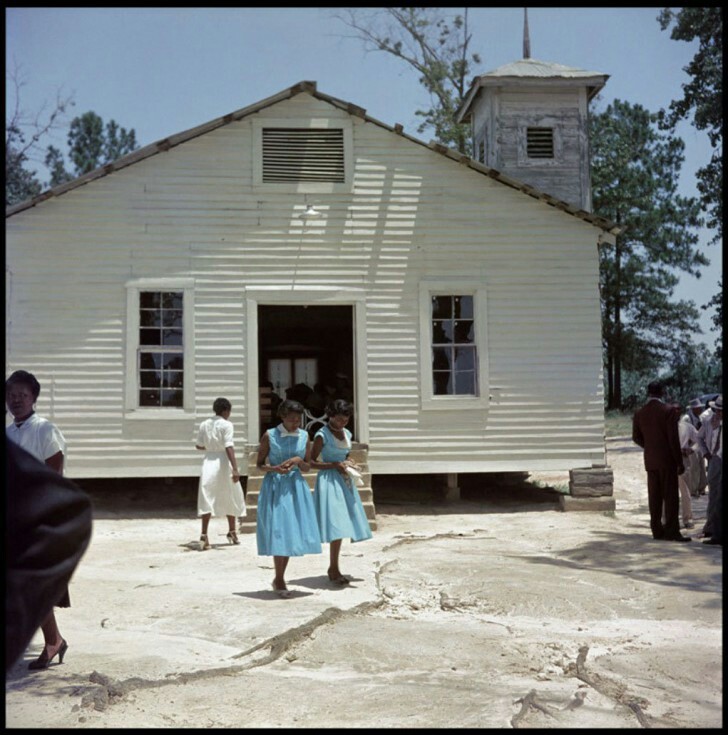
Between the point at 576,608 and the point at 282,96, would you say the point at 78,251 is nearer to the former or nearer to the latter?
the point at 282,96

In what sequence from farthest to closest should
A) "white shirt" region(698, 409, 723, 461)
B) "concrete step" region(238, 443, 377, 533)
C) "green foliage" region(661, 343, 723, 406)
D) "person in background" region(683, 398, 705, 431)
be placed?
"green foliage" region(661, 343, 723, 406), "person in background" region(683, 398, 705, 431), "concrete step" region(238, 443, 377, 533), "white shirt" region(698, 409, 723, 461)

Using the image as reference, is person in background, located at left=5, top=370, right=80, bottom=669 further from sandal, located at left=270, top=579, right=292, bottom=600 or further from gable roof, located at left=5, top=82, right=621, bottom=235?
gable roof, located at left=5, top=82, right=621, bottom=235

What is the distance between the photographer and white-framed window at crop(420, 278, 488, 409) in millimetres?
15891

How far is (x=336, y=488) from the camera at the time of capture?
9.37 metres

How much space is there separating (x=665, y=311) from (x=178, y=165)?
3072cm

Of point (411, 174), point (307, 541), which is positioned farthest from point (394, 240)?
point (307, 541)

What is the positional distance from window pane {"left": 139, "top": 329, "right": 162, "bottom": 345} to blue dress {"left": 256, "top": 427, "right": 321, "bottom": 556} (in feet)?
23.2

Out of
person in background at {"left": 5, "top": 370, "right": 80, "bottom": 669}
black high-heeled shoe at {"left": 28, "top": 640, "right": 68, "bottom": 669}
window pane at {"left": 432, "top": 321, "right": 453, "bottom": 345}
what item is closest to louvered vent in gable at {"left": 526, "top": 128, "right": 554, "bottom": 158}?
window pane at {"left": 432, "top": 321, "right": 453, "bottom": 345}

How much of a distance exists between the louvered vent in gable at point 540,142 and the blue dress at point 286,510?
13.7m

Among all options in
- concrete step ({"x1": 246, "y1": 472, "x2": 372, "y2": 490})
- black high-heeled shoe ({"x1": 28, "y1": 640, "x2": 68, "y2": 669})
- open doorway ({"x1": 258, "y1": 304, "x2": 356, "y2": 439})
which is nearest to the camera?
black high-heeled shoe ({"x1": 28, "y1": 640, "x2": 68, "y2": 669})

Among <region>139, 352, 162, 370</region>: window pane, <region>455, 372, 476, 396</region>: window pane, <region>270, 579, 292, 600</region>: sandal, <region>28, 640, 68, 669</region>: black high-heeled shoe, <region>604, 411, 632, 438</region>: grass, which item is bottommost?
<region>270, 579, 292, 600</region>: sandal

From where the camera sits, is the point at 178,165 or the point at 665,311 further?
the point at 665,311

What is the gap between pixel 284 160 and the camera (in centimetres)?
1591

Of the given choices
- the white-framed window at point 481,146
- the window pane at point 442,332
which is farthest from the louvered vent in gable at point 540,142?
the window pane at point 442,332
